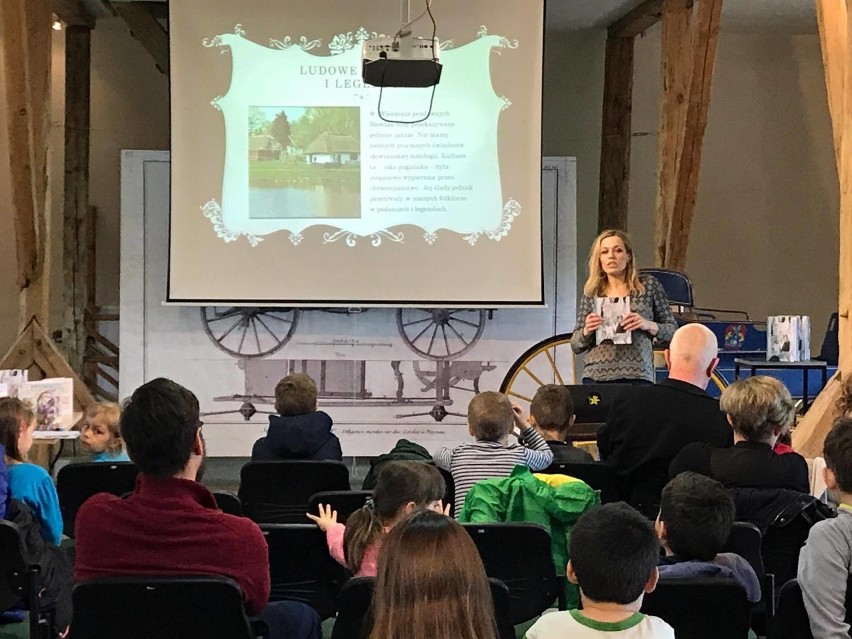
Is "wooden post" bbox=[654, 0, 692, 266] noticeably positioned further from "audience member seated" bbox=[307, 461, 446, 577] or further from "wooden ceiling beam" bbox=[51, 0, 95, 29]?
"audience member seated" bbox=[307, 461, 446, 577]

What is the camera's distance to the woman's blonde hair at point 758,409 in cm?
277

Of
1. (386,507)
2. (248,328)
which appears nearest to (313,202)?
(248,328)

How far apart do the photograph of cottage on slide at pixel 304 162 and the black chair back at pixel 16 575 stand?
13.0ft

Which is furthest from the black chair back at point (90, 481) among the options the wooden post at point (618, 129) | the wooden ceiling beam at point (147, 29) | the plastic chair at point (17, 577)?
the wooden post at point (618, 129)

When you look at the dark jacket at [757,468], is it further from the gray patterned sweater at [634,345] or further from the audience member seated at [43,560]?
the audience member seated at [43,560]

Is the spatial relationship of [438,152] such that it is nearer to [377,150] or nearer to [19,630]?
[377,150]

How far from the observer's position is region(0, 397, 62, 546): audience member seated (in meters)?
3.01

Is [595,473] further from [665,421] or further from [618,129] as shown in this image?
[618,129]

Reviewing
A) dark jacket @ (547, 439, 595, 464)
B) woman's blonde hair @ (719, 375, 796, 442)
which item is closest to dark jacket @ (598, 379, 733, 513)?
dark jacket @ (547, 439, 595, 464)

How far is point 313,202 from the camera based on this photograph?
643cm

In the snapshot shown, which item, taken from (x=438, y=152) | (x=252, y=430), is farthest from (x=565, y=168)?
(x=252, y=430)

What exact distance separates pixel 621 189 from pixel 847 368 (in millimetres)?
4862

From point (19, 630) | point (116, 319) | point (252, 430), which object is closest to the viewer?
point (19, 630)

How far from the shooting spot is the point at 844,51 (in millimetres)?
4828
